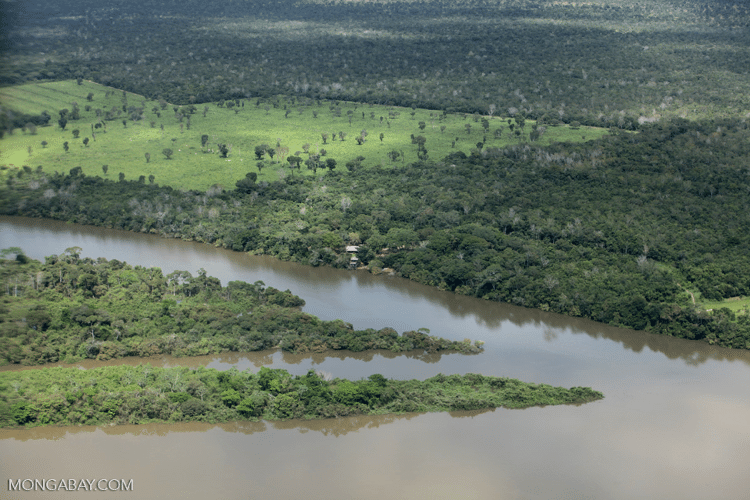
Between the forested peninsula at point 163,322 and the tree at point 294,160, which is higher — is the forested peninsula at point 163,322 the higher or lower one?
the lower one

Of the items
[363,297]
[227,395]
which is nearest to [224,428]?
[227,395]

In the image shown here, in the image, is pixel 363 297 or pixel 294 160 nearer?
pixel 363 297

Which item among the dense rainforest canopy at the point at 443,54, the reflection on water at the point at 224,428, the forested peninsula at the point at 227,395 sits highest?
the dense rainforest canopy at the point at 443,54

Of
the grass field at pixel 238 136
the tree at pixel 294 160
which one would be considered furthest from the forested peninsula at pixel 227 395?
the tree at pixel 294 160

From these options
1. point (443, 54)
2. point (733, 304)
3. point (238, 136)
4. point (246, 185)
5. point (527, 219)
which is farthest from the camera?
point (443, 54)

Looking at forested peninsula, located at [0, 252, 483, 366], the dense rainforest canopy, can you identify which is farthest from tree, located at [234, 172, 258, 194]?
the dense rainforest canopy

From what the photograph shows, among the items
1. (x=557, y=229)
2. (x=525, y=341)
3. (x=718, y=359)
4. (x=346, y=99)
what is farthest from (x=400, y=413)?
(x=346, y=99)

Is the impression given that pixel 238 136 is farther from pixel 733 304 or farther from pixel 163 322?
pixel 733 304

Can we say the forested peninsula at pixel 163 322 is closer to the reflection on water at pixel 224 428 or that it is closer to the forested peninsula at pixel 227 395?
the forested peninsula at pixel 227 395
